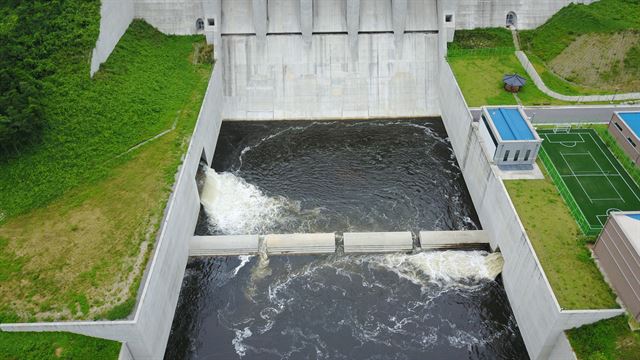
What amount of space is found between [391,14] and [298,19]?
1014 centimetres

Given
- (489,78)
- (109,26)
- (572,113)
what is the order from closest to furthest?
(572,113)
(109,26)
(489,78)

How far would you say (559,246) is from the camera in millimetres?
30547

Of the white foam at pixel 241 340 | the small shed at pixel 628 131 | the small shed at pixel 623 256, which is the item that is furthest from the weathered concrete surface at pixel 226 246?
the small shed at pixel 628 131

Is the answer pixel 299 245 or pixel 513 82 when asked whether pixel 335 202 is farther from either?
pixel 513 82

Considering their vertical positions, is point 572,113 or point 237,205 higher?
point 572,113

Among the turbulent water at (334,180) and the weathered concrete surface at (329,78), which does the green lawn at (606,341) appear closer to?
the turbulent water at (334,180)

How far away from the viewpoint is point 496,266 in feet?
113

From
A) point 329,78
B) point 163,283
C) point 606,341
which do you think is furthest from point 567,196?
point 329,78

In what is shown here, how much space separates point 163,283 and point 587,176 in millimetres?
30696

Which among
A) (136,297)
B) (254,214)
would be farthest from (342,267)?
(136,297)

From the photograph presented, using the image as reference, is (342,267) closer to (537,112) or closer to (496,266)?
(496,266)

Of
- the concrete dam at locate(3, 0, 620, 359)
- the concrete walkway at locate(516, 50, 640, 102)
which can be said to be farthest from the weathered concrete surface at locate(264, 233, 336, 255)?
the concrete walkway at locate(516, 50, 640, 102)

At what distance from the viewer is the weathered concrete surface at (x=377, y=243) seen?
36.2 meters

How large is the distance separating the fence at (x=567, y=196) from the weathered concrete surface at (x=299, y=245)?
644 inches
